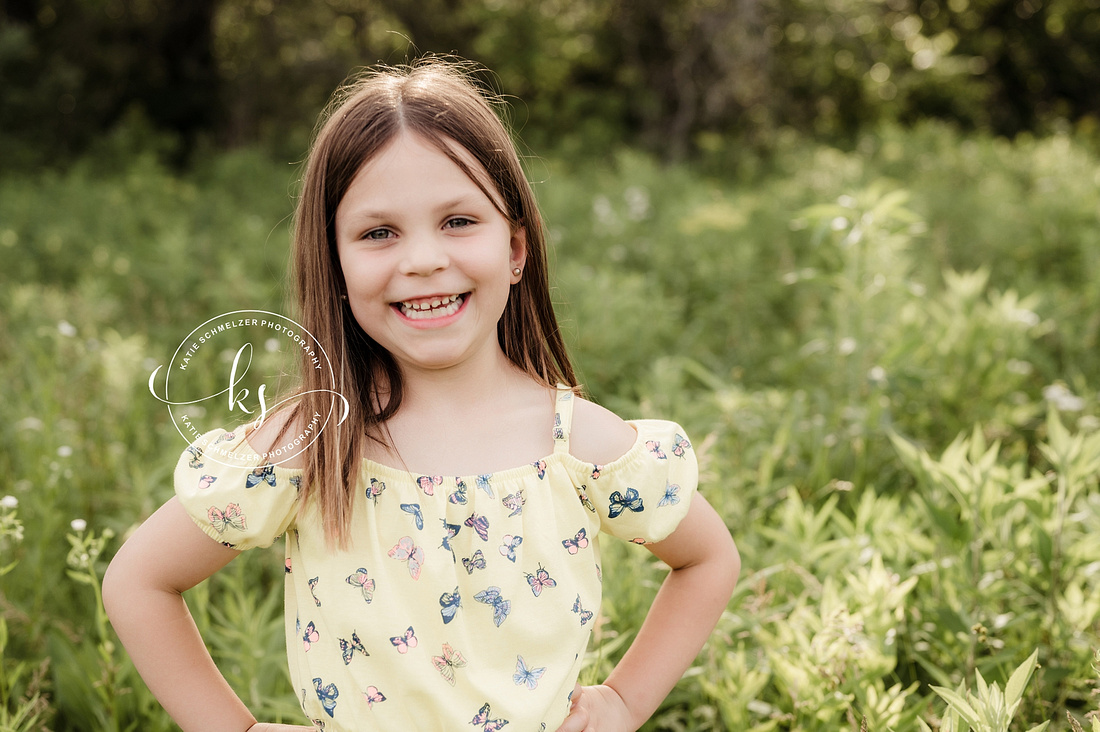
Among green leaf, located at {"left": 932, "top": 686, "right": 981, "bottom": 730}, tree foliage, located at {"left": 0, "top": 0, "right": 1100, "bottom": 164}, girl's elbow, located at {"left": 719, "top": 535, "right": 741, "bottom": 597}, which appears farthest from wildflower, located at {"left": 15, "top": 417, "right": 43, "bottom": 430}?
tree foliage, located at {"left": 0, "top": 0, "right": 1100, "bottom": 164}

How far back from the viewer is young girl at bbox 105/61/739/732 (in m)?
1.28

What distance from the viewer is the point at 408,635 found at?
1282 mm

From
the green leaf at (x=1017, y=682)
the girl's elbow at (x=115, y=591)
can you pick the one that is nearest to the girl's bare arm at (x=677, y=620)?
the green leaf at (x=1017, y=682)

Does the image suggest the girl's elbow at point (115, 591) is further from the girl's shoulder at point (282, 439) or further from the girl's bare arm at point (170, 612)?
the girl's shoulder at point (282, 439)

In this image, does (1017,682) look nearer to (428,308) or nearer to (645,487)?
(645,487)

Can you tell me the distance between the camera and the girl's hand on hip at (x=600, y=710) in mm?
1445

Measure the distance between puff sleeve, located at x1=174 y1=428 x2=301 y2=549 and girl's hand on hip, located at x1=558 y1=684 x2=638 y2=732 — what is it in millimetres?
574

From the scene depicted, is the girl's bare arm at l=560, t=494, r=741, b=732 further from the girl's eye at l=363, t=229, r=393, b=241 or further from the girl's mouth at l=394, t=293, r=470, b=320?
the girl's eye at l=363, t=229, r=393, b=241

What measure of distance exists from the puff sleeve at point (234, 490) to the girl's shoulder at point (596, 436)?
0.42 metres

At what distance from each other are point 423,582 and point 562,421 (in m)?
0.32

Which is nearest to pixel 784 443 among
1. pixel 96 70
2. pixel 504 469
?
pixel 504 469

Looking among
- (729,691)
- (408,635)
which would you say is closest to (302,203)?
(408,635)

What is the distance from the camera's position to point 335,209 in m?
1.33

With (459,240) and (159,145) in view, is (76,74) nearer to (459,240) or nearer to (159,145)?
(159,145)
